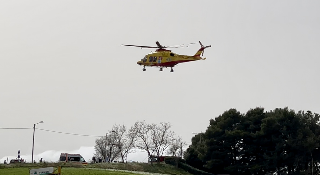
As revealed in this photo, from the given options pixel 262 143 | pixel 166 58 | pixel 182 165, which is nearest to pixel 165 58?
pixel 166 58

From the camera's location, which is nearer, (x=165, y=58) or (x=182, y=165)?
(x=165, y=58)

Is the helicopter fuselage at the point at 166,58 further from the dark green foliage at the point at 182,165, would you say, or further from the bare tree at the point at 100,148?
the bare tree at the point at 100,148

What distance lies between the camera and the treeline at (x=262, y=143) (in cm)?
7788

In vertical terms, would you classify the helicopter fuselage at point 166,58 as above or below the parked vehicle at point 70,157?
above

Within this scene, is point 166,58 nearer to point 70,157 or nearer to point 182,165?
point 182,165

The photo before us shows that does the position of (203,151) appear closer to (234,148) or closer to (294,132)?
(234,148)

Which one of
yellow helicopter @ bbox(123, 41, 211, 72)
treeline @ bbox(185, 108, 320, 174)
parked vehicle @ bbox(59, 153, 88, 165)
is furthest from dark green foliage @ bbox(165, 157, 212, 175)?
yellow helicopter @ bbox(123, 41, 211, 72)

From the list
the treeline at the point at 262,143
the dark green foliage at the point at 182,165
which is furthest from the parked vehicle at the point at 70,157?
the treeline at the point at 262,143

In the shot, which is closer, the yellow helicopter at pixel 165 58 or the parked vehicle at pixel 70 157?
the yellow helicopter at pixel 165 58

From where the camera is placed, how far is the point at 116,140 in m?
121

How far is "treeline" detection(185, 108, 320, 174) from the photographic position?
255 ft

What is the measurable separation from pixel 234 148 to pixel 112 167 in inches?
935

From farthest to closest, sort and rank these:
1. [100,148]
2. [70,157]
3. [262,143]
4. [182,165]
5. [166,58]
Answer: [100,148], [182,165], [70,157], [262,143], [166,58]

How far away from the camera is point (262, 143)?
80.4 meters
